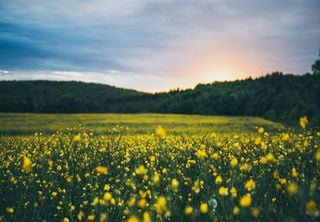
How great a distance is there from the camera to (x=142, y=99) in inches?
3607

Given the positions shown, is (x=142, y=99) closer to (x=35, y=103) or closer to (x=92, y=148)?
(x=35, y=103)

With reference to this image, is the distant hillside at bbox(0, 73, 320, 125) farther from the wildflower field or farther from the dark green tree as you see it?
the wildflower field

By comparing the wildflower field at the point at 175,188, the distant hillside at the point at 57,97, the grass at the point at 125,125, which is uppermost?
the distant hillside at the point at 57,97

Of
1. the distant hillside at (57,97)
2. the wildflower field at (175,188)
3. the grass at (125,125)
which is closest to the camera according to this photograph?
the wildflower field at (175,188)

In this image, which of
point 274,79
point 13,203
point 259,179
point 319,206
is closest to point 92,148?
point 13,203

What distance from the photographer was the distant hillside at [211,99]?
136ft

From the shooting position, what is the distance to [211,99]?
71.9 meters

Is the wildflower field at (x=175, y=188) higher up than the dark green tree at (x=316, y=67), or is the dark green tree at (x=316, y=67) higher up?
the dark green tree at (x=316, y=67)

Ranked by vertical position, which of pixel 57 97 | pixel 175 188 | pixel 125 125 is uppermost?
pixel 57 97

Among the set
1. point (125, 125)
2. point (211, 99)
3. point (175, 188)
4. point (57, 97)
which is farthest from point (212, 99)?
point (175, 188)

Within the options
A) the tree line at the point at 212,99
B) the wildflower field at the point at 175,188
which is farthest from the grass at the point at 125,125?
the wildflower field at the point at 175,188

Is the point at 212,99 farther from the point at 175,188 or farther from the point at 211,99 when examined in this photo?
the point at 175,188

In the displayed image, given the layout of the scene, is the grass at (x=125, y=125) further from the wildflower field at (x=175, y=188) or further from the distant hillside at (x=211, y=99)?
the wildflower field at (x=175, y=188)

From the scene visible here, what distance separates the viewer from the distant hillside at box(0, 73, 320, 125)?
41438 mm
